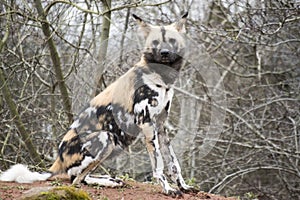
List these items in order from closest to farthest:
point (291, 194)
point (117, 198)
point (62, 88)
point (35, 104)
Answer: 1. point (117, 198)
2. point (62, 88)
3. point (35, 104)
4. point (291, 194)

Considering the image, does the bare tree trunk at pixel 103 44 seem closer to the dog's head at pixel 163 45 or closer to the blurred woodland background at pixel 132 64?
the blurred woodland background at pixel 132 64

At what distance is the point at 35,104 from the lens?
11344mm

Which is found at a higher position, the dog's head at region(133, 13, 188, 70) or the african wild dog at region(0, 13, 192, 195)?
the dog's head at region(133, 13, 188, 70)

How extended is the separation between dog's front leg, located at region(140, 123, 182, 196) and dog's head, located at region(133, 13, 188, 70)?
2.35 ft

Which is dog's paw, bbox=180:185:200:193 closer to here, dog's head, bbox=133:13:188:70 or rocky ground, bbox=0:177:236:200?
rocky ground, bbox=0:177:236:200

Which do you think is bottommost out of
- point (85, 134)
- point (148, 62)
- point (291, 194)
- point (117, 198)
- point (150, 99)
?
point (291, 194)

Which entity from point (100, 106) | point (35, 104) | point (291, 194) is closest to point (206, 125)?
point (291, 194)

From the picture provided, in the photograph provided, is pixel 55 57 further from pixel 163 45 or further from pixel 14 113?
pixel 163 45

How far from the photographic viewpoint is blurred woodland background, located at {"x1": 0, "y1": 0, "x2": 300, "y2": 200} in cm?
830

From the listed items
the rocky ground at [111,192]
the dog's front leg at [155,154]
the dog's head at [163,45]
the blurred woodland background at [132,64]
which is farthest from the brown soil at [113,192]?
the dog's head at [163,45]

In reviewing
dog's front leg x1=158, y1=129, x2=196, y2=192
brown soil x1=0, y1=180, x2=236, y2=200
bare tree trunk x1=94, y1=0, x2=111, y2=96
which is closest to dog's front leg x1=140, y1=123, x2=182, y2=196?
brown soil x1=0, y1=180, x2=236, y2=200

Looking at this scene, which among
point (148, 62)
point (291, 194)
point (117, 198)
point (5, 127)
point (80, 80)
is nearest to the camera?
point (117, 198)

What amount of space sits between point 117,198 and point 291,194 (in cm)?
767

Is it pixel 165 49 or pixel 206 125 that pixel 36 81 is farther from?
pixel 165 49
